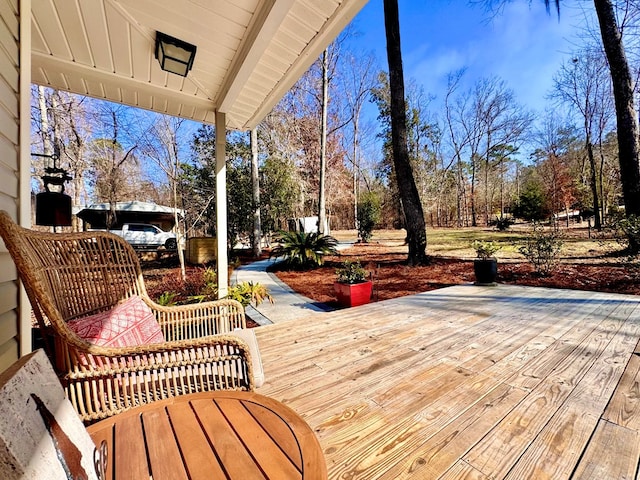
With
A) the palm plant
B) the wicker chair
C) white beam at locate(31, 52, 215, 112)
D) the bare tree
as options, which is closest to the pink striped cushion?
the wicker chair

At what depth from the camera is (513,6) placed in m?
6.23

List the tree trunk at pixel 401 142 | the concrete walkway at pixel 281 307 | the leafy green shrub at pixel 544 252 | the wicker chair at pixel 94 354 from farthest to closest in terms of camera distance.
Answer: the tree trunk at pixel 401 142, the leafy green shrub at pixel 544 252, the concrete walkway at pixel 281 307, the wicker chair at pixel 94 354

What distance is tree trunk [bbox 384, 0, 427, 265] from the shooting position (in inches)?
235

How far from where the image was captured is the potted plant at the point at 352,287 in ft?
12.1

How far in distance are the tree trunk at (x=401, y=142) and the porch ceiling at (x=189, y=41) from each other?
4059mm

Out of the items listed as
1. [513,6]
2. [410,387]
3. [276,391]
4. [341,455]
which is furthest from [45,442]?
[513,6]

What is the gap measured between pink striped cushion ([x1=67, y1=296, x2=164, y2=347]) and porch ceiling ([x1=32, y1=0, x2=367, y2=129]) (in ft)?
5.92

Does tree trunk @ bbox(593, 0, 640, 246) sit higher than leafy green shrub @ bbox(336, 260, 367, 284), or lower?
higher

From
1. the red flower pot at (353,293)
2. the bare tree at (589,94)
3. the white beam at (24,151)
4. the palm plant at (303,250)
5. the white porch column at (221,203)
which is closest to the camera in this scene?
the white beam at (24,151)

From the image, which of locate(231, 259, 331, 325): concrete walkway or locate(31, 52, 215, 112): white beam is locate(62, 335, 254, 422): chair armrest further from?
locate(31, 52, 215, 112): white beam

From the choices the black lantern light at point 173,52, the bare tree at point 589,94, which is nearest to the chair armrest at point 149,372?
the black lantern light at point 173,52

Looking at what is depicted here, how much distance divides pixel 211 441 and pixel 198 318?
1148 millimetres

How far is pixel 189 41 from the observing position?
2020mm

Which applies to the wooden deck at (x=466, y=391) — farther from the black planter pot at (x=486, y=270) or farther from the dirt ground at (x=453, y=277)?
the dirt ground at (x=453, y=277)
